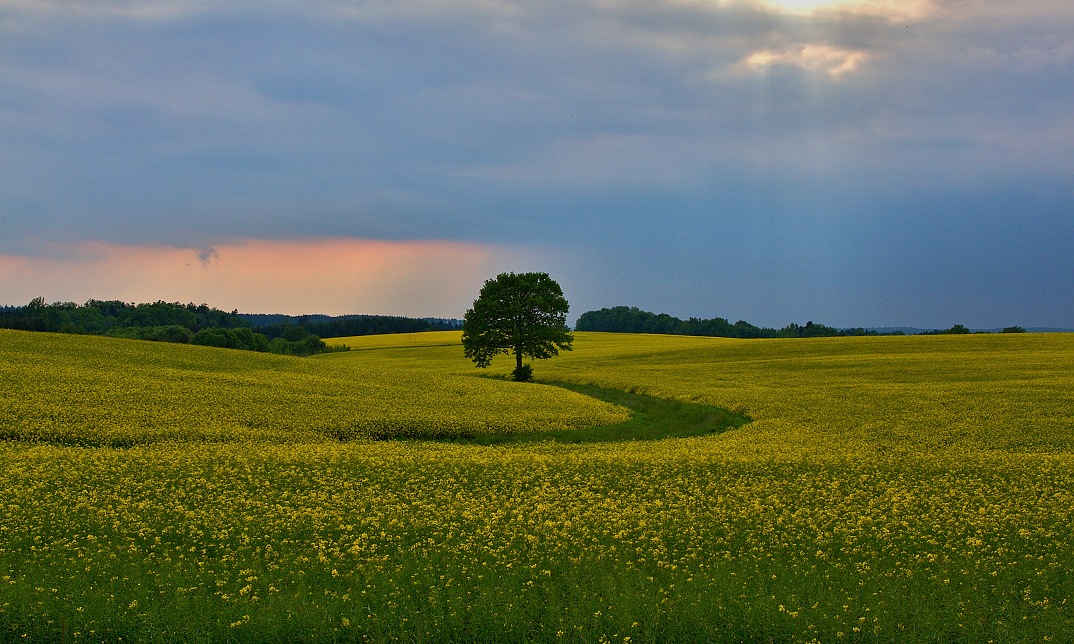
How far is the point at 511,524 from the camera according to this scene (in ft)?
61.9

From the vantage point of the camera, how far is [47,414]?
34.4 meters

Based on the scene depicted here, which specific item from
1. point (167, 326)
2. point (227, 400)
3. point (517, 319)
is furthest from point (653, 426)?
point (167, 326)

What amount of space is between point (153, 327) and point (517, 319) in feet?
364

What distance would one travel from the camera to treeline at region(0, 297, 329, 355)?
11725 cm

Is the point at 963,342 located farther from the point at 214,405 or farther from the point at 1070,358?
the point at 214,405

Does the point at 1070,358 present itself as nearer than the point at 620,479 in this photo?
No

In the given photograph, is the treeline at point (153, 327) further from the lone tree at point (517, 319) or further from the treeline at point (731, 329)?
the treeline at point (731, 329)

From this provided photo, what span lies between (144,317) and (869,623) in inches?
7772

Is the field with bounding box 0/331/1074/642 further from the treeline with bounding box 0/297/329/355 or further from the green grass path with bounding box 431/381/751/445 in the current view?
the treeline with bounding box 0/297/329/355

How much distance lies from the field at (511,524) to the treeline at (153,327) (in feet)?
241

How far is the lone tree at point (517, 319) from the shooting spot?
7294 cm

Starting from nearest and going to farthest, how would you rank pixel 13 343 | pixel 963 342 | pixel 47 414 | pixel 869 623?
pixel 869 623
pixel 47 414
pixel 13 343
pixel 963 342

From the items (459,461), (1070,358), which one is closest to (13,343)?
(459,461)

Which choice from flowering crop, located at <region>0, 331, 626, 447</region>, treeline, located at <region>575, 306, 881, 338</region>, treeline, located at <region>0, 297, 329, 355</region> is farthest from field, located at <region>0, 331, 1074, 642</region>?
treeline, located at <region>575, 306, 881, 338</region>
